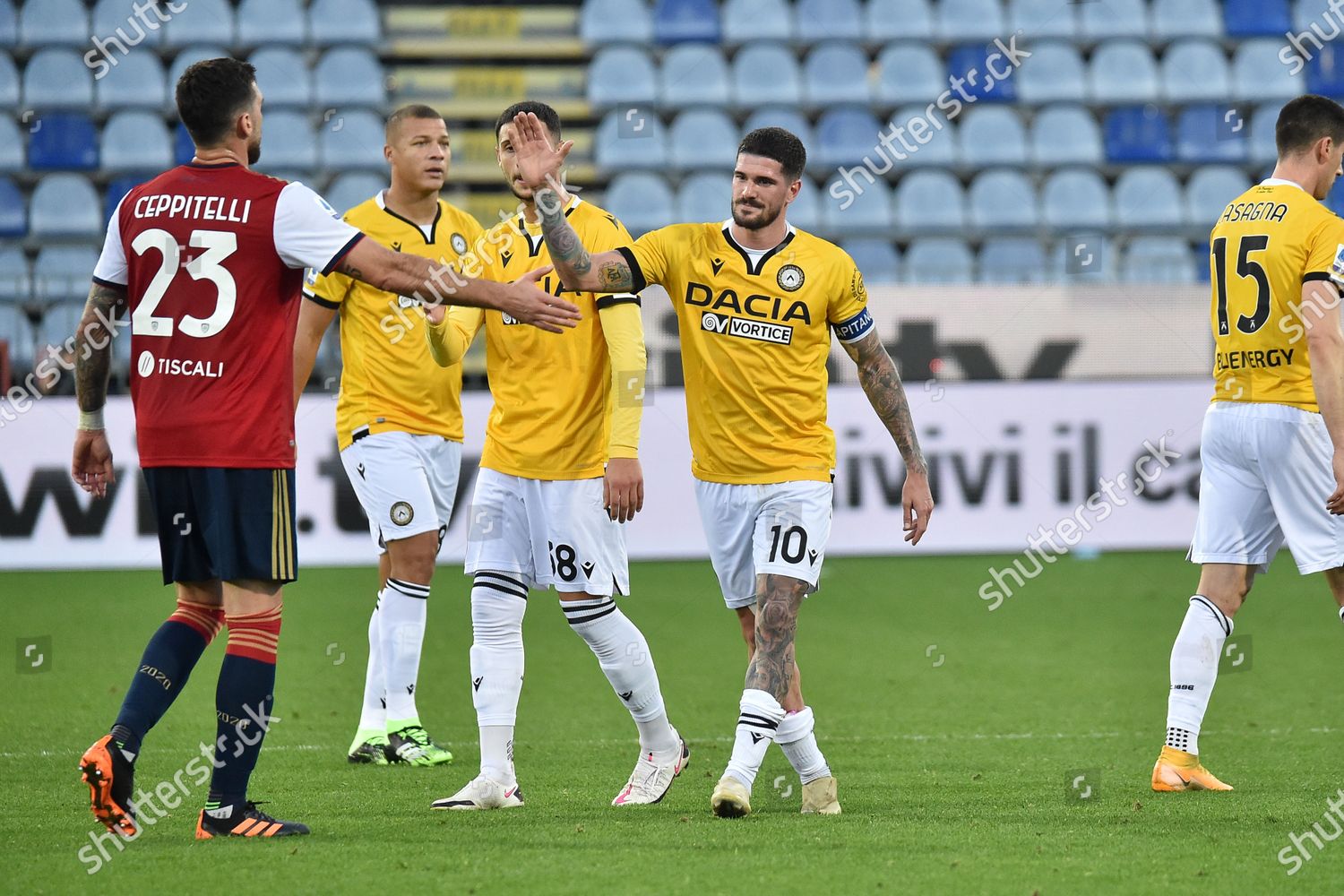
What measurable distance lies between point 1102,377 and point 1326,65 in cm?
717

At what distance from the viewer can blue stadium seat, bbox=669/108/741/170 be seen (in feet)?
56.2

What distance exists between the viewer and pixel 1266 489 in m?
5.54

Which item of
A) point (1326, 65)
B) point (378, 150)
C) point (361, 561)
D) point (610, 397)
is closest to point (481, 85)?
point (378, 150)

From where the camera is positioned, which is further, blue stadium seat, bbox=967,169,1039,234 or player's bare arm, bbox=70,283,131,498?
blue stadium seat, bbox=967,169,1039,234

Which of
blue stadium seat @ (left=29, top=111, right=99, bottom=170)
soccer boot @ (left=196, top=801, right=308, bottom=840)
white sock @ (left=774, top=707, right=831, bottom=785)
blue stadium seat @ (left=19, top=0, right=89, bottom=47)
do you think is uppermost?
blue stadium seat @ (left=19, top=0, right=89, bottom=47)

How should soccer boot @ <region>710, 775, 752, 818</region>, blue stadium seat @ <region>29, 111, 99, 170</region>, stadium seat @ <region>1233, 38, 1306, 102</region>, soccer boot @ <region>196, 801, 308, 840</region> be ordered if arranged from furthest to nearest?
stadium seat @ <region>1233, 38, 1306, 102</region> < blue stadium seat @ <region>29, 111, 99, 170</region> < soccer boot @ <region>710, 775, 752, 818</region> < soccer boot @ <region>196, 801, 308, 840</region>

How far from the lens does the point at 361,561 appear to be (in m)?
12.7

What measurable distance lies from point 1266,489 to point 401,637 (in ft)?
10.9

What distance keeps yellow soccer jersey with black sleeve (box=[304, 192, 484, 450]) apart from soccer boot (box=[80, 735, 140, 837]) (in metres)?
2.19

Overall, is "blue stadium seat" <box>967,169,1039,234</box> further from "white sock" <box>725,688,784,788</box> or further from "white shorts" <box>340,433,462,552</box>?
"white sock" <box>725,688,784,788</box>

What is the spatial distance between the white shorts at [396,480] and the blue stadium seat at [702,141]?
36.3 ft

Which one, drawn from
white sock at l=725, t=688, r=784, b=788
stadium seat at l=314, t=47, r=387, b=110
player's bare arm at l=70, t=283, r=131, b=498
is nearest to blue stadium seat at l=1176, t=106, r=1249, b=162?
stadium seat at l=314, t=47, r=387, b=110

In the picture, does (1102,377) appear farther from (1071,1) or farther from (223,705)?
(223,705)

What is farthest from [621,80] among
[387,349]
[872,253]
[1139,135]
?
[387,349]
